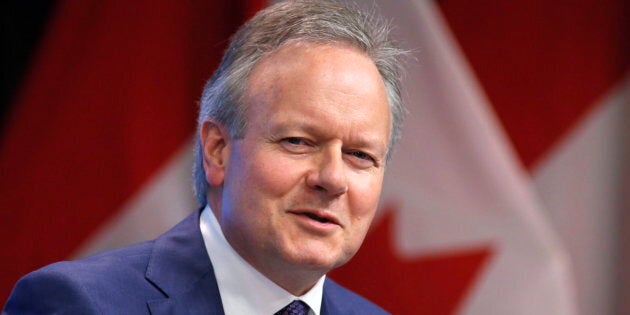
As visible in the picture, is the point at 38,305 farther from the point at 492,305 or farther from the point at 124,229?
the point at 492,305

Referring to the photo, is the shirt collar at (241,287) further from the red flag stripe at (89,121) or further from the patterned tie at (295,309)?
the red flag stripe at (89,121)

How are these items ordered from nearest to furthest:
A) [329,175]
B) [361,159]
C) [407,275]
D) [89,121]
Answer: [329,175] → [361,159] → [89,121] → [407,275]

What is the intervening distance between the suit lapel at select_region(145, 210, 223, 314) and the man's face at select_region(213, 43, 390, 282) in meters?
0.10

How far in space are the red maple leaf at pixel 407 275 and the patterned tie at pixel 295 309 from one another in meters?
1.07

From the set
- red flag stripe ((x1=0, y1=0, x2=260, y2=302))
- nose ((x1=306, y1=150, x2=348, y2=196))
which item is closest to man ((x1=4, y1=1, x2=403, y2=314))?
nose ((x1=306, y1=150, x2=348, y2=196))

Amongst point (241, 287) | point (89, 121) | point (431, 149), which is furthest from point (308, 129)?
point (431, 149)

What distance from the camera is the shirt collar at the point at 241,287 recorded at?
2270mm

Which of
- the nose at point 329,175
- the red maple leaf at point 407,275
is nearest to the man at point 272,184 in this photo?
the nose at point 329,175

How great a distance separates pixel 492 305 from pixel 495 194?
36 centimetres

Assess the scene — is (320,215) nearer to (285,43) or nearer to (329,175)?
(329,175)

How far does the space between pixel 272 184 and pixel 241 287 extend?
283 millimetres

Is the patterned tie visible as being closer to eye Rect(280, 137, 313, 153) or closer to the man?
the man

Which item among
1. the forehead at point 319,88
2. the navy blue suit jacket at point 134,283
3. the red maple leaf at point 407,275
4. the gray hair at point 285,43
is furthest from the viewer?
the red maple leaf at point 407,275

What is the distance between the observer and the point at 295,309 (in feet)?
7.59
